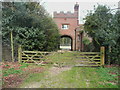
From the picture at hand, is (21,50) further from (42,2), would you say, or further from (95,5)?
(95,5)

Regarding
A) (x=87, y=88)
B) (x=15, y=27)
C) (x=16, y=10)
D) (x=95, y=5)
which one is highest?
(x=95, y=5)

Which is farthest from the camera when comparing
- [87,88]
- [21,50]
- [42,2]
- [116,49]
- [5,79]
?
[42,2]

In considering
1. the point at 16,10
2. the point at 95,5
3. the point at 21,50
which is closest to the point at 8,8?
the point at 16,10

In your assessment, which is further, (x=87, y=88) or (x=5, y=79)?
(x=5, y=79)

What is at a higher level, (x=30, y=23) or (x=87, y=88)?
(x=30, y=23)

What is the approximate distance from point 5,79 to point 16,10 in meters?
4.62

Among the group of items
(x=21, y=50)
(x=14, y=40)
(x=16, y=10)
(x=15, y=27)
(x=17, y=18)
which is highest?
(x=16, y=10)

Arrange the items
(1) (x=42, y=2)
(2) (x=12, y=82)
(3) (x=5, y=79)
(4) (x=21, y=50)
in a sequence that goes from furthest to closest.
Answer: (1) (x=42, y=2), (4) (x=21, y=50), (3) (x=5, y=79), (2) (x=12, y=82)

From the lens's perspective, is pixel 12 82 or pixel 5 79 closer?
pixel 12 82

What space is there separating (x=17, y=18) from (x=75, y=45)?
→ 12.7 meters

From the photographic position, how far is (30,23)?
6688mm

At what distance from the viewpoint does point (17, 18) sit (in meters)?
6.40

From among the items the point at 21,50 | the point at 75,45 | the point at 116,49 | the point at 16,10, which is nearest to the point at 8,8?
the point at 16,10

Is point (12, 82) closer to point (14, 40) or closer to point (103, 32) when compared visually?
point (14, 40)
